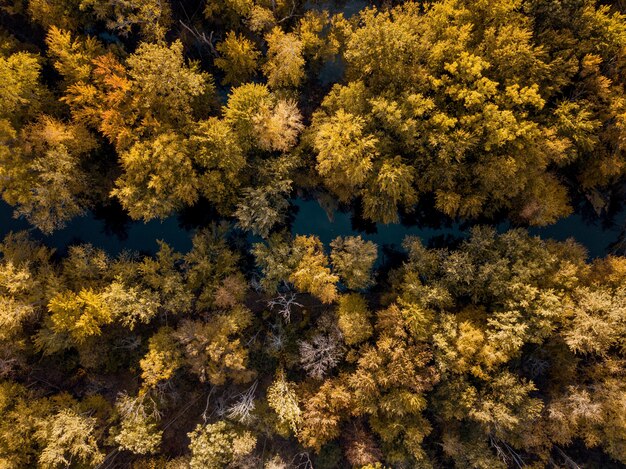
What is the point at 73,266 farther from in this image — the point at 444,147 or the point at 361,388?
the point at 444,147

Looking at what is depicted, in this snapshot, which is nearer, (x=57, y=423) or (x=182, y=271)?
(x=57, y=423)

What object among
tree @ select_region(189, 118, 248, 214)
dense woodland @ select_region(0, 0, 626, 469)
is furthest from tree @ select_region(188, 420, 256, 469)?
tree @ select_region(189, 118, 248, 214)

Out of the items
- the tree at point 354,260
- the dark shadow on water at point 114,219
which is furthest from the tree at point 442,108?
the dark shadow on water at point 114,219

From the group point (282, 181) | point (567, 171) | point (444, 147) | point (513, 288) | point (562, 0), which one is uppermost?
point (562, 0)

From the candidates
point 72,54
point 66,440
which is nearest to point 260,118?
point 72,54

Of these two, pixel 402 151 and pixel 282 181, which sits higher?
pixel 402 151

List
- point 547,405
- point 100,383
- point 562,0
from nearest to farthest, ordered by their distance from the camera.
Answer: point 562,0
point 547,405
point 100,383

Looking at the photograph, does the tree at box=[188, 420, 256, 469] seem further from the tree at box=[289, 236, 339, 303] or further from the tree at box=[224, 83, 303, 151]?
the tree at box=[224, 83, 303, 151]

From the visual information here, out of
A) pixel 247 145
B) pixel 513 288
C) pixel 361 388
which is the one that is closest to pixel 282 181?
pixel 247 145
